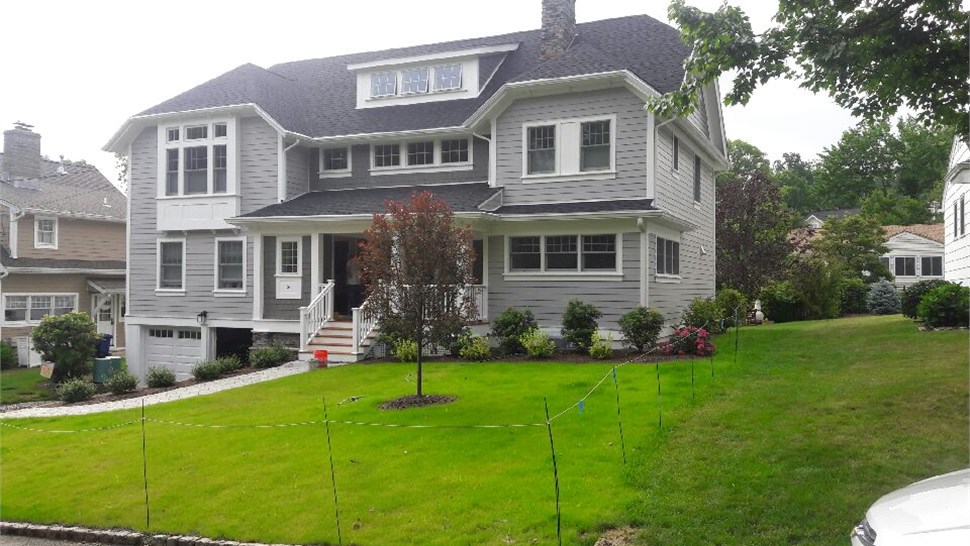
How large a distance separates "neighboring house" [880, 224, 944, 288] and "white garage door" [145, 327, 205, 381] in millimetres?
36287

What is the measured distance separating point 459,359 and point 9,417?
9.17 meters

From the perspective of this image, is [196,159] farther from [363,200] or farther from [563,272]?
[563,272]

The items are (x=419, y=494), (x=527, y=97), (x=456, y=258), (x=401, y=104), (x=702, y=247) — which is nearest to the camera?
(x=419, y=494)

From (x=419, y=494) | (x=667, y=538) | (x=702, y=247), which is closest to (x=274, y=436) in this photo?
(x=419, y=494)

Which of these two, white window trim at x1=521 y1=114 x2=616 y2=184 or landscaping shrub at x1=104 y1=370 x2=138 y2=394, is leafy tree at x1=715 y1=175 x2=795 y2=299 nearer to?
white window trim at x1=521 y1=114 x2=616 y2=184

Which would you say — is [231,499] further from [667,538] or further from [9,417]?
[9,417]

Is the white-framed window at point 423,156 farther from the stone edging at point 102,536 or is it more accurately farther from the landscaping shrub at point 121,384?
the stone edging at point 102,536

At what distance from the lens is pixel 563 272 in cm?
1803

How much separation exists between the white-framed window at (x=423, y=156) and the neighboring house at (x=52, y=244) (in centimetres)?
1534

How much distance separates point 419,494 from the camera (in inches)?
302

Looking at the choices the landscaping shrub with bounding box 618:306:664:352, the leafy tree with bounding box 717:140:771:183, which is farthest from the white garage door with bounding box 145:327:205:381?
the leafy tree with bounding box 717:140:771:183

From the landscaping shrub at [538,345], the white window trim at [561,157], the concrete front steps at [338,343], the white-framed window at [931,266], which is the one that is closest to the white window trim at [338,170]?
the concrete front steps at [338,343]

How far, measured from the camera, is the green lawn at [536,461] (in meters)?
6.75

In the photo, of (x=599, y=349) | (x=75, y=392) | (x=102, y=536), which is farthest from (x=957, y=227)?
(x=75, y=392)
